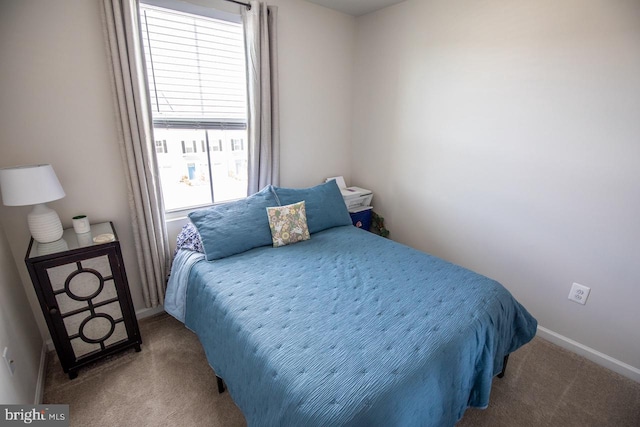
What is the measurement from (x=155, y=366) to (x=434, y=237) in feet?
7.80

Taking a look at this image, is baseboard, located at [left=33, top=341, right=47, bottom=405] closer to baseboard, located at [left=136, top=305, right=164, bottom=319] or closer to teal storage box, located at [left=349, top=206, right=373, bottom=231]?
baseboard, located at [left=136, top=305, right=164, bottom=319]

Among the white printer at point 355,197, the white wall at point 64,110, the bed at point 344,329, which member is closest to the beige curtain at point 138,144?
the white wall at point 64,110

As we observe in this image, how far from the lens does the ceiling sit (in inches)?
96.3

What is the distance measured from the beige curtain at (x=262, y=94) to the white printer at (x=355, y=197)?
0.76 m

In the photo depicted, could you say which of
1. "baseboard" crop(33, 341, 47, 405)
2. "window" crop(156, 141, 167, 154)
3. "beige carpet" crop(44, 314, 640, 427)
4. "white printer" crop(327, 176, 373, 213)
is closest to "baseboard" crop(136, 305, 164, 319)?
"beige carpet" crop(44, 314, 640, 427)

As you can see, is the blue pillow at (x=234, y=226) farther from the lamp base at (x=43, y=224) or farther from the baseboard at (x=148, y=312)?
the baseboard at (x=148, y=312)

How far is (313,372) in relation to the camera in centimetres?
104

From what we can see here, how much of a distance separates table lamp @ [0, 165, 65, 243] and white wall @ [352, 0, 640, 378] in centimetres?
253

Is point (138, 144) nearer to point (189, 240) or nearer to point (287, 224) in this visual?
point (189, 240)

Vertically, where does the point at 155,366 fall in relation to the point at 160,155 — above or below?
below

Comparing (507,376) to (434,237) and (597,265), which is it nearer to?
(597,265)

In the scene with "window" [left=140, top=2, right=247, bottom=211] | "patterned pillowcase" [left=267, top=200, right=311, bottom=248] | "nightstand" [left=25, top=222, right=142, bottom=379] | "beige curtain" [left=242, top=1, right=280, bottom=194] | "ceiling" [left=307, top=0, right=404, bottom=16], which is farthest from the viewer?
"ceiling" [left=307, top=0, right=404, bottom=16]

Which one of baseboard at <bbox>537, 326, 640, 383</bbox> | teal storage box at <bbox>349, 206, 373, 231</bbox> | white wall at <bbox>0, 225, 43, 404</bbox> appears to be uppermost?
teal storage box at <bbox>349, 206, 373, 231</bbox>

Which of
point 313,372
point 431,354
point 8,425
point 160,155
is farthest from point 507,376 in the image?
point 160,155
